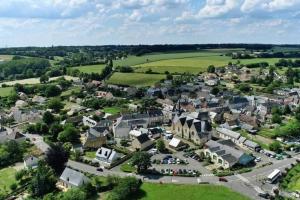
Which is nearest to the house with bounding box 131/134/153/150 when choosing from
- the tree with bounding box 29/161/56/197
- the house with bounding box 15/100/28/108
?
the tree with bounding box 29/161/56/197

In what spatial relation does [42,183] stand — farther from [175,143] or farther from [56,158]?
[175,143]

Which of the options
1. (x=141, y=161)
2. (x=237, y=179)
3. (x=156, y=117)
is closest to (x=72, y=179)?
(x=141, y=161)

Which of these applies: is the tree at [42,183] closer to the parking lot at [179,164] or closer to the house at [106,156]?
the house at [106,156]

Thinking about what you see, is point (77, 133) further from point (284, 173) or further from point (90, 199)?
point (284, 173)

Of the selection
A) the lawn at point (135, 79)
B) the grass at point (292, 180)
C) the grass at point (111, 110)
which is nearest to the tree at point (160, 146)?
the grass at point (292, 180)

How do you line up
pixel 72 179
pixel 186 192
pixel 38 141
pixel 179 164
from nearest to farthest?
pixel 186 192 → pixel 72 179 → pixel 179 164 → pixel 38 141

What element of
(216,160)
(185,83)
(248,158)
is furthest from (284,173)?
(185,83)
